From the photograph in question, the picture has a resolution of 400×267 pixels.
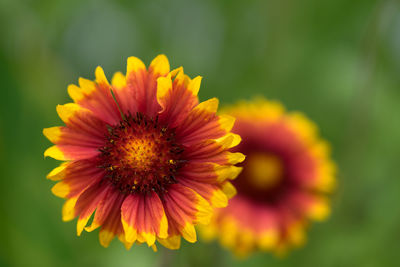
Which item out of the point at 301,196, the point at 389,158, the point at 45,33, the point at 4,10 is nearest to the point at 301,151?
the point at 301,196

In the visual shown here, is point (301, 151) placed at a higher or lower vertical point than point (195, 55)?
lower

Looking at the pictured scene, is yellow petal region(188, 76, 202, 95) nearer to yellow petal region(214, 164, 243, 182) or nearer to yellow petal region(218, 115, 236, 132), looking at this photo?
yellow petal region(218, 115, 236, 132)

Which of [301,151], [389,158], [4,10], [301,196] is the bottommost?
[301,196]

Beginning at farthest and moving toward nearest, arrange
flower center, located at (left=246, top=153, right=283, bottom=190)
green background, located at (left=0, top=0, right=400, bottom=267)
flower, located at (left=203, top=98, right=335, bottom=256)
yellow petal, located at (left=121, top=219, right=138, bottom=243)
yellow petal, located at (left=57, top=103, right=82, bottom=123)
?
1. green background, located at (left=0, top=0, right=400, bottom=267)
2. flower center, located at (left=246, top=153, right=283, bottom=190)
3. flower, located at (left=203, top=98, right=335, bottom=256)
4. yellow petal, located at (left=57, top=103, right=82, bottom=123)
5. yellow petal, located at (left=121, top=219, right=138, bottom=243)

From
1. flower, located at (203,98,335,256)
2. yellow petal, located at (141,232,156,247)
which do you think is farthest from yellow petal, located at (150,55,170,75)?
flower, located at (203,98,335,256)

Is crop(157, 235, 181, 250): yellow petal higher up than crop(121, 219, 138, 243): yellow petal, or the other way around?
crop(157, 235, 181, 250): yellow petal

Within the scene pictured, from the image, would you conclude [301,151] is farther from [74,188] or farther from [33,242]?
[33,242]

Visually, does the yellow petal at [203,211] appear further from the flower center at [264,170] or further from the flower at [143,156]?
the flower center at [264,170]
